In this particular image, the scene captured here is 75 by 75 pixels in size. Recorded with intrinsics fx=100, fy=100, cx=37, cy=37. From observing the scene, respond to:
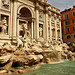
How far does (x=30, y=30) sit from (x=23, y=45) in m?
5.13

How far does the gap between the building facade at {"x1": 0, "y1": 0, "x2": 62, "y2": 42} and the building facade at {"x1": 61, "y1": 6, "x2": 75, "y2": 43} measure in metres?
4.63

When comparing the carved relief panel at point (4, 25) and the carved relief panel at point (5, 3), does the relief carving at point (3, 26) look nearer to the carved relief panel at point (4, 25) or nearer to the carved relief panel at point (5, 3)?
the carved relief panel at point (4, 25)

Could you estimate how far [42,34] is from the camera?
1941 cm

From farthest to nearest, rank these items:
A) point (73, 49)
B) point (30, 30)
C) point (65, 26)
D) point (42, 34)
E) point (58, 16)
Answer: point (65, 26)
point (58, 16)
point (73, 49)
point (42, 34)
point (30, 30)

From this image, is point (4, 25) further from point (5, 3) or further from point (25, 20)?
point (25, 20)

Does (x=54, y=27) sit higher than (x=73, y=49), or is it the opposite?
(x=54, y=27)

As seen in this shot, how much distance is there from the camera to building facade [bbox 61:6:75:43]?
1060 inches

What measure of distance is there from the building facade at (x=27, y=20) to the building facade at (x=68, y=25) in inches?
182

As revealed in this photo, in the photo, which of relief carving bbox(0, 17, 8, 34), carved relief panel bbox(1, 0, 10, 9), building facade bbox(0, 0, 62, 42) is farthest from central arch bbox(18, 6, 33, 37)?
relief carving bbox(0, 17, 8, 34)

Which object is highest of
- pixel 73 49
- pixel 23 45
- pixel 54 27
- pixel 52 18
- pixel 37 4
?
pixel 37 4

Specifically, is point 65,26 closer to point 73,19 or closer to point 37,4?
point 73,19

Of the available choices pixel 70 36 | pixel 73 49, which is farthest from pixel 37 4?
A: pixel 70 36

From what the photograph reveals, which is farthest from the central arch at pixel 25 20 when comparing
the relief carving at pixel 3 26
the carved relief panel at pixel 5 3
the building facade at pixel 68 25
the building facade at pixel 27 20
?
the building facade at pixel 68 25

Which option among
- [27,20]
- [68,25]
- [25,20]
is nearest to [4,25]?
[25,20]
